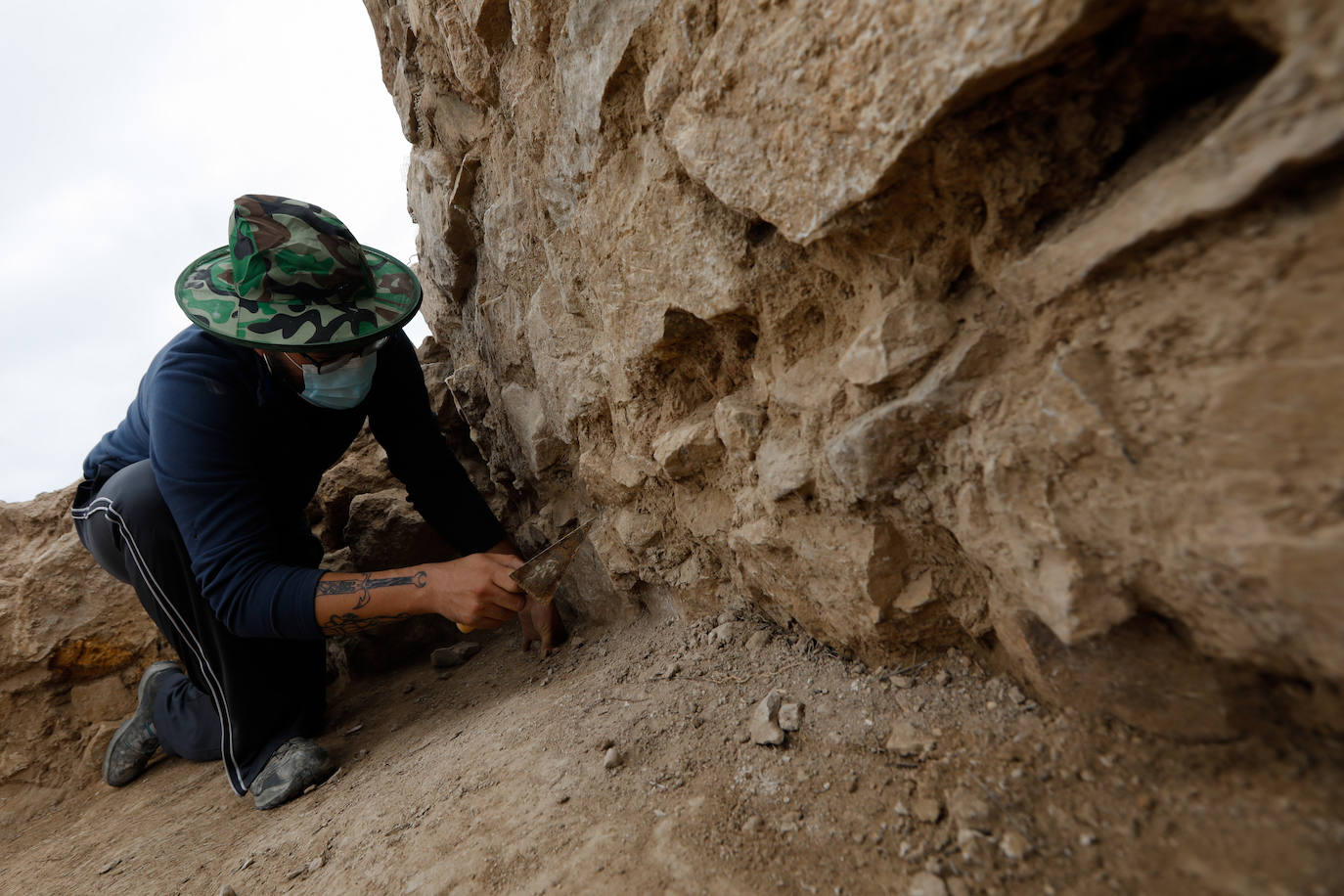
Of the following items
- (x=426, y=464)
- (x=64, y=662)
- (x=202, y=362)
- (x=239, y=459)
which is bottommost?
(x=64, y=662)

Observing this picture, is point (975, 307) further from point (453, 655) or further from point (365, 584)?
point (453, 655)

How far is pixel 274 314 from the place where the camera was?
5.81ft

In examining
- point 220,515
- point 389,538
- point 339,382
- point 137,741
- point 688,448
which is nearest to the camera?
point 688,448

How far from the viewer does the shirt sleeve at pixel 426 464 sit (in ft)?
7.88

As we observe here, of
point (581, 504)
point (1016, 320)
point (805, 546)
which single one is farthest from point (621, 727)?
point (1016, 320)

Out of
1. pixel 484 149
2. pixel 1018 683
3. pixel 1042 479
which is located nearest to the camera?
pixel 1042 479

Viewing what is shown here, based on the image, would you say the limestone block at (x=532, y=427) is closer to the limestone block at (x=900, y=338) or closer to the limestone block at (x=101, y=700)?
the limestone block at (x=900, y=338)

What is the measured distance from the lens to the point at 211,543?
1.75 meters

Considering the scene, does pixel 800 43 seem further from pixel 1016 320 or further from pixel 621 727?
pixel 621 727

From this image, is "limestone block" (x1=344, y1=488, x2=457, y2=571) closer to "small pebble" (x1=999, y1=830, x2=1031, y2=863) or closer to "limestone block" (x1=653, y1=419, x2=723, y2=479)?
"limestone block" (x1=653, y1=419, x2=723, y2=479)

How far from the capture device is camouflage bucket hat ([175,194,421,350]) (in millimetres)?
1751

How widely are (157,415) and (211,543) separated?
0.40 meters

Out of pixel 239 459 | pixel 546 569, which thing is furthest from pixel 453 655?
pixel 239 459

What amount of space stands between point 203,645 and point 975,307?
2.38 metres
